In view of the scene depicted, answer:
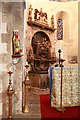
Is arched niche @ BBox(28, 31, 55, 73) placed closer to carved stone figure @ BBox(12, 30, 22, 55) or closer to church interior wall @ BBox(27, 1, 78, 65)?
church interior wall @ BBox(27, 1, 78, 65)

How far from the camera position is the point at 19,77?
4.20 m

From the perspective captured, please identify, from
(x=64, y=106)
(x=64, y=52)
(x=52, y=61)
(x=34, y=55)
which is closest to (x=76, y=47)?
(x=64, y=52)

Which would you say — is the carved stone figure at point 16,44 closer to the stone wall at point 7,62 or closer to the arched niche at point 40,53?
the stone wall at point 7,62

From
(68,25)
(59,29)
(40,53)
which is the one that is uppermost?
(68,25)

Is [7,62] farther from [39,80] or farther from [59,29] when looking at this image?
[59,29]

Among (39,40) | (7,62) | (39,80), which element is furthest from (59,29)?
(7,62)

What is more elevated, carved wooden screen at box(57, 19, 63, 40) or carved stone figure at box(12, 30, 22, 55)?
carved wooden screen at box(57, 19, 63, 40)

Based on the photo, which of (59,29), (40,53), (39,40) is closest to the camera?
(40,53)

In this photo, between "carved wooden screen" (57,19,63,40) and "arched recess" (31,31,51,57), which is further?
"carved wooden screen" (57,19,63,40)

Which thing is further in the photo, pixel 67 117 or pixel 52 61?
pixel 52 61

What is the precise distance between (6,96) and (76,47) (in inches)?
255

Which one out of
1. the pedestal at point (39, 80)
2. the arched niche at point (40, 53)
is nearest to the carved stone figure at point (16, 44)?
the pedestal at point (39, 80)


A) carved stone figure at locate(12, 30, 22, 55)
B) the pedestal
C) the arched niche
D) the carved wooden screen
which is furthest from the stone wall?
the carved wooden screen

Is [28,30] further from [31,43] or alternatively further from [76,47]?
[76,47]
